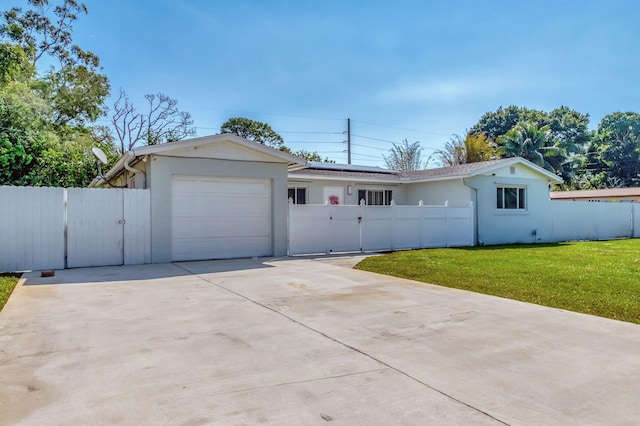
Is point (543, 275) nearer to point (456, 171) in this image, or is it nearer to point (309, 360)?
point (309, 360)

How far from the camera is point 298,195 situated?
17.4 meters

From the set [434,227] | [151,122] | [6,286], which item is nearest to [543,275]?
[434,227]

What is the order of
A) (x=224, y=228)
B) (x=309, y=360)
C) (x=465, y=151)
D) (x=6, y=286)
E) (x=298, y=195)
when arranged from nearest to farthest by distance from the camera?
1. (x=309, y=360)
2. (x=6, y=286)
3. (x=224, y=228)
4. (x=298, y=195)
5. (x=465, y=151)

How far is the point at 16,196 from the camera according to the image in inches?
383

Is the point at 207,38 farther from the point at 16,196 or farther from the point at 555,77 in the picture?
the point at 555,77

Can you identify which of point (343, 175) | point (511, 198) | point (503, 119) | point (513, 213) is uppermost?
point (503, 119)

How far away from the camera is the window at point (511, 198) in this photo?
1812 cm

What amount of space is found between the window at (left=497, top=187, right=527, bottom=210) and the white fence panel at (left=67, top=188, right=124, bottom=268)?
1462 cm

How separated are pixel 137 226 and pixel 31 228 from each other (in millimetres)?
2281

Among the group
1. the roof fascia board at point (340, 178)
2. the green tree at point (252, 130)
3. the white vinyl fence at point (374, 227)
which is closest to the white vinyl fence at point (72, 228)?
the white vinyl fence at point (374, 227)

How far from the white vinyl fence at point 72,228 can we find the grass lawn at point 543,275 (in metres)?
5.92

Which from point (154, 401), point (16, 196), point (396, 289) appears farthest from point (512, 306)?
point (16, 196)

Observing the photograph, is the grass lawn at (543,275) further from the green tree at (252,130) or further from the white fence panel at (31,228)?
the green tree at (252,130)

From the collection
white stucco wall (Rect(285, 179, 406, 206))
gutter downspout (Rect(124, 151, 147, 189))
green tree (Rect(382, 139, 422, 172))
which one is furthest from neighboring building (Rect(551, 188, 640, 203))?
gutter downspout (Rect(124, 151, 147, 189))
